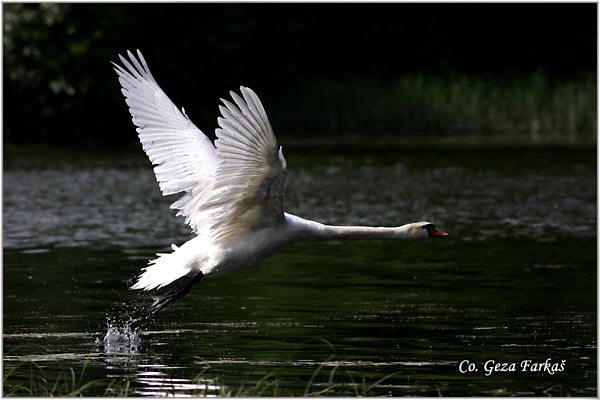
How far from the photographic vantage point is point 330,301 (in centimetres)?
1107

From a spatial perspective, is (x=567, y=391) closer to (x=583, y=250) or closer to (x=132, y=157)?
(x=583, y=250)

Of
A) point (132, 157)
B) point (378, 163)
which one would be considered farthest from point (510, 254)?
point (132, 157)

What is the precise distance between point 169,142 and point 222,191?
1359 mm

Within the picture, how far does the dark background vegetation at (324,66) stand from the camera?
33.3 m

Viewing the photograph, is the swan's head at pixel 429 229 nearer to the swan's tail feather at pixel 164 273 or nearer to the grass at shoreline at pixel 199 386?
the swan's tail feather at pixel 164 273

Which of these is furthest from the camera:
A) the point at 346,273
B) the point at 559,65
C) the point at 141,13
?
the point at 559,65

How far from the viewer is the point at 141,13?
38.7 m

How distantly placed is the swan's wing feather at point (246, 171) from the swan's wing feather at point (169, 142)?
491 millimetres

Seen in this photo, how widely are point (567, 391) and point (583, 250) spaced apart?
684 centimetres

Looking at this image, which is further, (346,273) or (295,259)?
(295,259)

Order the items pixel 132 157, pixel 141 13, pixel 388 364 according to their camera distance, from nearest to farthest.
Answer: pixel 388 364, pixel 132 157, pixel 141 13

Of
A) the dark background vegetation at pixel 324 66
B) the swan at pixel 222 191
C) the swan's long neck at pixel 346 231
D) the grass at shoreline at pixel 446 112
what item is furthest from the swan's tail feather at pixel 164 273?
the dark background vegetation at pixel 324 66

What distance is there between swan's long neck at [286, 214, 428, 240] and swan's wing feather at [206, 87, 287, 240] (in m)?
0.20

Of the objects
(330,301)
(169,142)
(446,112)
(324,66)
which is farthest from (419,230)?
(324,66)
